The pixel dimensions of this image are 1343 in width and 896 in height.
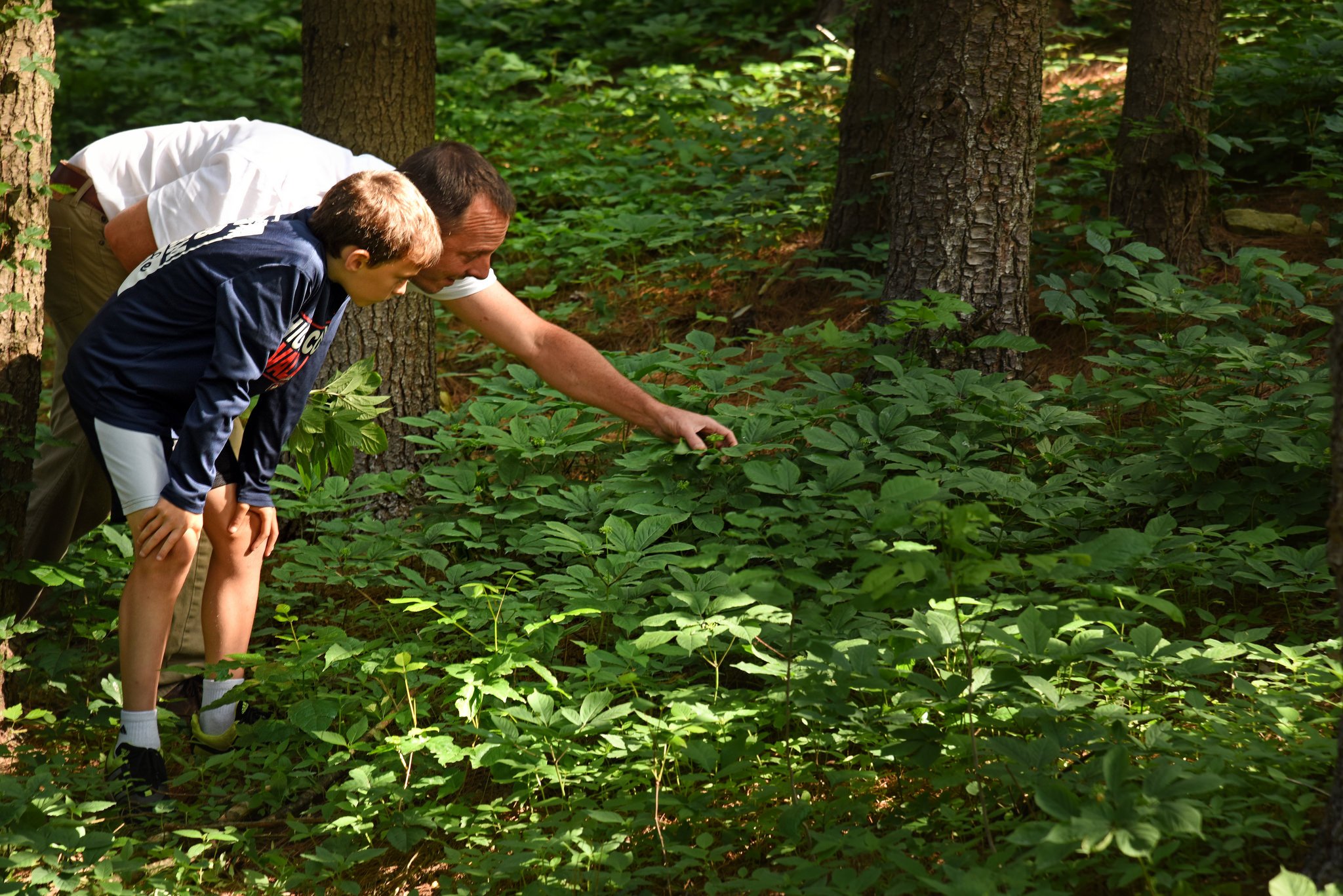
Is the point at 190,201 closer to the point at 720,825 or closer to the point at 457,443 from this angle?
the point at 457,443

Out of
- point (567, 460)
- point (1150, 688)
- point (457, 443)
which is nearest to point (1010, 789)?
point (1150, 688)

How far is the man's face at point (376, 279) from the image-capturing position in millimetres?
2508

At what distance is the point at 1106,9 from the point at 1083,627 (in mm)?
8055

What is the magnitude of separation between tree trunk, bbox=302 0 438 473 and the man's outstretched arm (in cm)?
126

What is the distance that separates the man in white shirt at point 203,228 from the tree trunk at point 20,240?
0.32 ft

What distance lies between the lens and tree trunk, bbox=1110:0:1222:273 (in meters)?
4.84

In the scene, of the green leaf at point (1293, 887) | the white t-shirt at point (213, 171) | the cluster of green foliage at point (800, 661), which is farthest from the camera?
the white t-shirt at point (213, 171)

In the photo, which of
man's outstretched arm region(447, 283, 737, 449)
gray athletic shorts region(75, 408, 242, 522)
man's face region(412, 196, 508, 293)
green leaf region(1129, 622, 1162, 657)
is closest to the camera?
green leaf region(1129, 622, 1162, 657)

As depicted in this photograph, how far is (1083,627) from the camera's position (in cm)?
230

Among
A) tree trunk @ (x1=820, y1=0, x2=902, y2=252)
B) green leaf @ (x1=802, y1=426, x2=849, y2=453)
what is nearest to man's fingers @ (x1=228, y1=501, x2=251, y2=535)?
green leaf @ (x1=802, y1=426, x2=849, y2=453)

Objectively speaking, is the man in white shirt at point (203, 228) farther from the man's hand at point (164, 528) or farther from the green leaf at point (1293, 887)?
the green leaf at point (1293, 887)

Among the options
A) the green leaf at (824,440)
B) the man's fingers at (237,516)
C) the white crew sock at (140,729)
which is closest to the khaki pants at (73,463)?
the man's fingers at (237,516)

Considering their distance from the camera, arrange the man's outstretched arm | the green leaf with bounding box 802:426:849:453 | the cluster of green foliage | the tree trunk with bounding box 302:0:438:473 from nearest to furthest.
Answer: the cluster of green foliage, the green leaf with bounding box 802:426:849:453, the man's outstretched arm, the tree trunk with bounding box 302:0:438:473

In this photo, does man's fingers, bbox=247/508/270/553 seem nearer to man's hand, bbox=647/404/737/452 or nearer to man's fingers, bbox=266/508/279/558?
man's fingers, bbox=266/508/279/558
